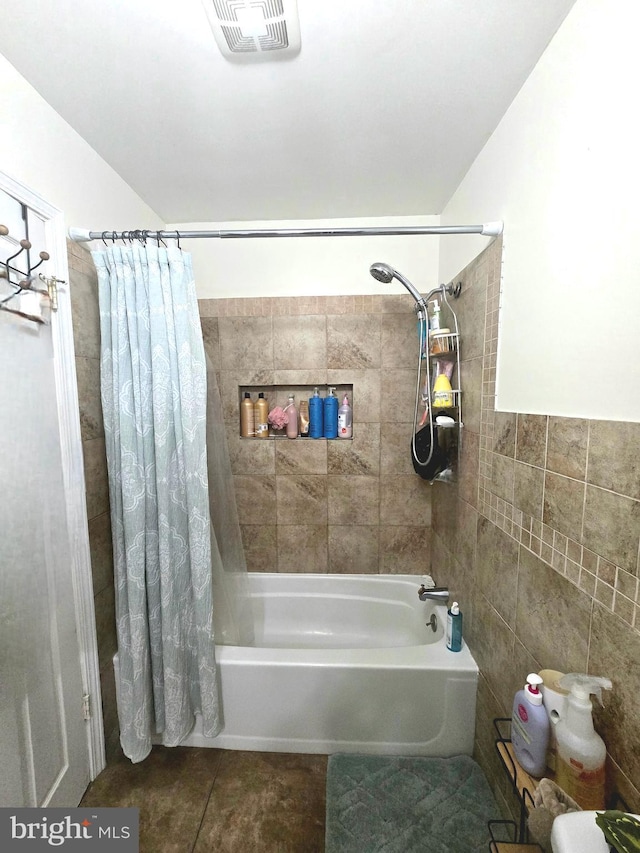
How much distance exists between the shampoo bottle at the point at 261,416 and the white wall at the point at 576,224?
121cm

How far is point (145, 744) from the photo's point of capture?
1.22 m

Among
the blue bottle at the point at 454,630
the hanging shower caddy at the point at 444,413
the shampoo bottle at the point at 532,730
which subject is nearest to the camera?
the shampoo bottle at the point at 532,730

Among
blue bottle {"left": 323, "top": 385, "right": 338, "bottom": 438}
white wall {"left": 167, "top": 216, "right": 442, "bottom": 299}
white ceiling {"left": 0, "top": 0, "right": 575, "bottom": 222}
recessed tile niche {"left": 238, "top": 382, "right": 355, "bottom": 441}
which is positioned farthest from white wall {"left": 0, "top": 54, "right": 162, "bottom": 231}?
blue bottle {"left": 323, "top": 385, "right": 338, "bottom": 438}

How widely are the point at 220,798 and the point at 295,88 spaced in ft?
7.98

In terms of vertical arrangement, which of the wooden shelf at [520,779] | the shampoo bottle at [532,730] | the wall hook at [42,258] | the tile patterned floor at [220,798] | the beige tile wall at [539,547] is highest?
the wall hook at [42,258]

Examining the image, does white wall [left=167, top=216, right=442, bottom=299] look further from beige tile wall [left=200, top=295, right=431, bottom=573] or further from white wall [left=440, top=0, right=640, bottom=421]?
white wall [left=440, top=0, right=640, bottom=421]

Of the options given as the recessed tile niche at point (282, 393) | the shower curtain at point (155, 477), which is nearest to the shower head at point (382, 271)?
the recessed tile niche at point (282, 393)

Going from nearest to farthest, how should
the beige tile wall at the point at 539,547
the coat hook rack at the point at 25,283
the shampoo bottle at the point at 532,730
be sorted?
the beige tile wall at the point at 539,547 → the shampoo bottle at the point at 532,730 → the coat hook rack at the point at 25,283

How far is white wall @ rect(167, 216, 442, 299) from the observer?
68.8 inches

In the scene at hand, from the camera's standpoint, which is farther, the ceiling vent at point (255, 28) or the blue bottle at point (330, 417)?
→ the blue bottle at point (330, 417)

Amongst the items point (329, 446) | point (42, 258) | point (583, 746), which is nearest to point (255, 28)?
point (42, 258)

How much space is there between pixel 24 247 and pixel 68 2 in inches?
23.0

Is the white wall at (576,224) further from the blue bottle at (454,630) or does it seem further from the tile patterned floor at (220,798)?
the tile patterned floor at (220,798)

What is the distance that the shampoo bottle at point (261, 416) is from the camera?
1.85 meters
